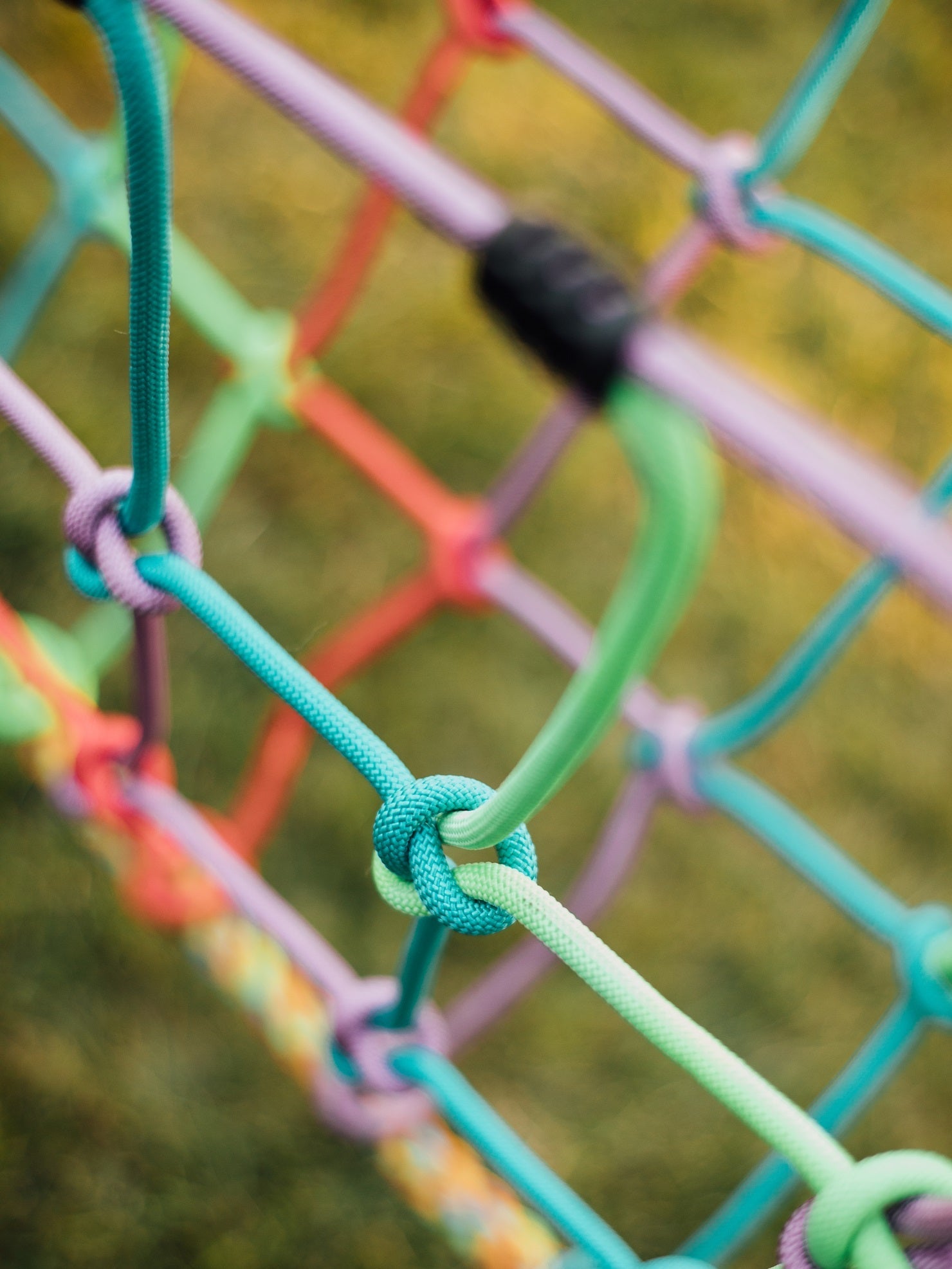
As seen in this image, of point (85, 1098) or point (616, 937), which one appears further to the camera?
point (616, 937)

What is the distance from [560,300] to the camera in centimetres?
21

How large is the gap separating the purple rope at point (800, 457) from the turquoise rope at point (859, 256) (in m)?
0.33

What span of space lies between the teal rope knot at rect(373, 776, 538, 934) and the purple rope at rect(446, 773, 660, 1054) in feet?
1.43

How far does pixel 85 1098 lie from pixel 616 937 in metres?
0.44

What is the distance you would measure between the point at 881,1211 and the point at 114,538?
303 mm

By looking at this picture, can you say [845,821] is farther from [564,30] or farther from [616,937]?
[564,30]

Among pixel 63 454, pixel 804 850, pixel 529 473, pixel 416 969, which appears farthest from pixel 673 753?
pixel 63 454

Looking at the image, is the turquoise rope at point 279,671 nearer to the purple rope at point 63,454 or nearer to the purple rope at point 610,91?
the purple rope at point 63,454

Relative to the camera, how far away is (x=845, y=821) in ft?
3.48

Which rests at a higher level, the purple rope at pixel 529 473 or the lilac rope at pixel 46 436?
the purple rope at pixel 529 473

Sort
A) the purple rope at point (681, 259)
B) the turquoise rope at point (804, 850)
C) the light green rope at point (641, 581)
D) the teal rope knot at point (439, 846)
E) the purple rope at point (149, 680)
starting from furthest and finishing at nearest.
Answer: the purple rope at point (681, 259) < the turquoise rope at point (804, 850) < the purple rope at point (149, 680) < the teal rope knot at point (439, 846) < the light green rope at point (641, 581)

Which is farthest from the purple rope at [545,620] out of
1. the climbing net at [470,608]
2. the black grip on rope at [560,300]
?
the black grip on rope at [560,300]

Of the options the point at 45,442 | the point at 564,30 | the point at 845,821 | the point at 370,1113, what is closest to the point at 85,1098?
the point at 370,1113

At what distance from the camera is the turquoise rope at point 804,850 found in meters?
0.57
